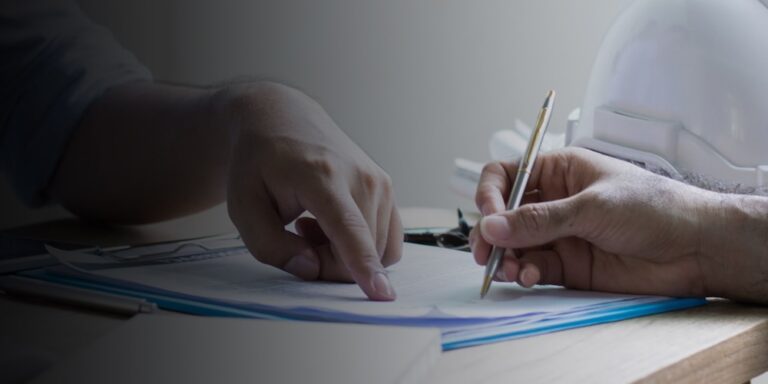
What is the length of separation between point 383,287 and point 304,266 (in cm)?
11

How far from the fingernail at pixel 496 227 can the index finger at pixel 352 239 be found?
0.08 metres

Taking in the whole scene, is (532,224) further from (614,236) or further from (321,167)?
(321,167)

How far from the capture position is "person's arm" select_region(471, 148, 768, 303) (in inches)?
24.5

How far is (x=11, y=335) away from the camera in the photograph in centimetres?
53

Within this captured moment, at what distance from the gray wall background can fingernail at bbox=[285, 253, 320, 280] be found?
0.50 metres

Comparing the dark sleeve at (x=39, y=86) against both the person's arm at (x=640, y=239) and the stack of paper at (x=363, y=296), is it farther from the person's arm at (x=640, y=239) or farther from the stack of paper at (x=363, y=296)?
the person's arm at (x=640, y=239)

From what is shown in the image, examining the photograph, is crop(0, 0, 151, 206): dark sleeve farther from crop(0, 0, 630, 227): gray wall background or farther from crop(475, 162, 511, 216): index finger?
crop(475, 162, 511, 216): index finger

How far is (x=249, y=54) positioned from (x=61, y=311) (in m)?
0.78

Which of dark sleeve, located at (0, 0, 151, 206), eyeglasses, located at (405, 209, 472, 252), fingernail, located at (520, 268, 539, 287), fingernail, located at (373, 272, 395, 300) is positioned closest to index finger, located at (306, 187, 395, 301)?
fingernail, located at (373, 272, 395, 300)

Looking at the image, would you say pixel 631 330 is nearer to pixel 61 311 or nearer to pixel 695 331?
pixel 695 331

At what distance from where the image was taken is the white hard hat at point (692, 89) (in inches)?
30.0

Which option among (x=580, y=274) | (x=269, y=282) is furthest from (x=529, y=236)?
(x=269, y=282)

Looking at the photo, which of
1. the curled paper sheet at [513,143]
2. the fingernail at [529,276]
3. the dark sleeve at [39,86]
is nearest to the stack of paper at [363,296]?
the fingernail at [529,276]

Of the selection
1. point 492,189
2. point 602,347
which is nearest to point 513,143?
point 492,189
